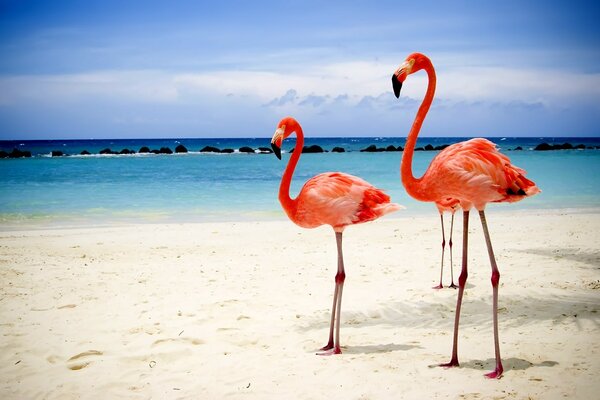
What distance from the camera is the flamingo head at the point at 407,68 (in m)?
4.21

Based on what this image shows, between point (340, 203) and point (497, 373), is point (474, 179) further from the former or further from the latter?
point (497, 373)

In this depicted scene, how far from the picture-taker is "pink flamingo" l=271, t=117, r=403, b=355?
A: 4809 mm

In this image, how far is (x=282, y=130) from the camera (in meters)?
4.82

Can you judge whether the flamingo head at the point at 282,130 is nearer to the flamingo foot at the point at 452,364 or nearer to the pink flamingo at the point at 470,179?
the pink flamingo at the point at 470,179

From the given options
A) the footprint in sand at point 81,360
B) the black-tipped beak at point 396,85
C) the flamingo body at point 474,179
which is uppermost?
the black-tipped beak at point 396,85

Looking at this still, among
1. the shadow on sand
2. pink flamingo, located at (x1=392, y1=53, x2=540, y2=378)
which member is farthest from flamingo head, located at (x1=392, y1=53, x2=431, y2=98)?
the shadow on sand

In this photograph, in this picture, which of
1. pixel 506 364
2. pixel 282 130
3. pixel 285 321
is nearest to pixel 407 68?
pixel 282 130

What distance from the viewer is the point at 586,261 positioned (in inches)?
309

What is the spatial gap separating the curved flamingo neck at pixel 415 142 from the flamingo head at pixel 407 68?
44mm

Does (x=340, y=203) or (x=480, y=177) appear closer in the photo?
(x=480, y=177)

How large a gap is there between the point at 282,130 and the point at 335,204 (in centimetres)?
87

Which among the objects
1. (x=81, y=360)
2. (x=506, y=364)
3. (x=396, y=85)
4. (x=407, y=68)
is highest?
(x=407, y=68)

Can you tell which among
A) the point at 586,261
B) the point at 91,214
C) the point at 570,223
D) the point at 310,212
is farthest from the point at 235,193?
the point at 310,212

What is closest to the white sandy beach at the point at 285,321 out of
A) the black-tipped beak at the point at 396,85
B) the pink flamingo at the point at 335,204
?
the pink flamingo at the point at 335,204
